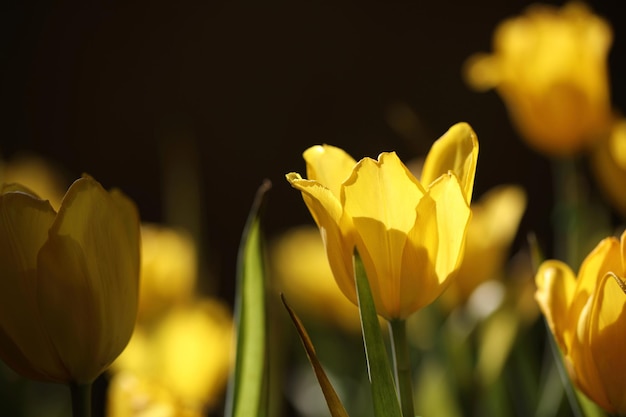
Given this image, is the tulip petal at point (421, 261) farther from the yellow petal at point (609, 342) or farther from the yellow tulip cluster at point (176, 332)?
the yellow tulip cluster at point (176, 332)

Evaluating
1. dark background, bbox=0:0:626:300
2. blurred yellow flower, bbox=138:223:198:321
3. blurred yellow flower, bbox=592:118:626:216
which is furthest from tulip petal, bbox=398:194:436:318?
dark background, bbox=0:0:626:300

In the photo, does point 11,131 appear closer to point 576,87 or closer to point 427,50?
point 427,50

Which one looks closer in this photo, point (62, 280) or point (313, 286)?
point (62, 280)

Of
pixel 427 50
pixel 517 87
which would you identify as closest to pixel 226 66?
pixel 427 50

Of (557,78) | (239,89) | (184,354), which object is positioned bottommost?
(184,354)

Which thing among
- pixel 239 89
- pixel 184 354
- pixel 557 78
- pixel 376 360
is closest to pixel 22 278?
pixel 376 360

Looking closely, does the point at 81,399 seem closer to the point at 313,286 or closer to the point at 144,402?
the point at 144,402

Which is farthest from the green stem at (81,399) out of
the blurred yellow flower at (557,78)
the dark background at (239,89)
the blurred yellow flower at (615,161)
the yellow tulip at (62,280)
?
the dark background at (239,89)
